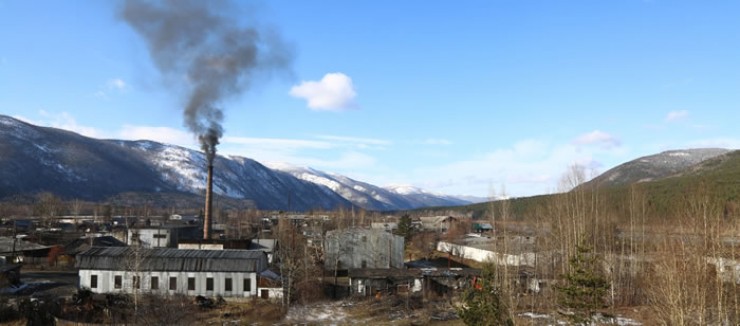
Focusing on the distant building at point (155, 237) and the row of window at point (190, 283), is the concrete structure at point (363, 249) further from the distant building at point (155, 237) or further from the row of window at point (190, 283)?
the distant building at point (155, 237)

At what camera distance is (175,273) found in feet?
130

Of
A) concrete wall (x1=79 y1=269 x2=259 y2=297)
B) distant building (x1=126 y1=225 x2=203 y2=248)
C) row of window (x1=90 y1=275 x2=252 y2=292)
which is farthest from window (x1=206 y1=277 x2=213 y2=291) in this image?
distant building (x1=126 y1=225 x2=203 y2=248)

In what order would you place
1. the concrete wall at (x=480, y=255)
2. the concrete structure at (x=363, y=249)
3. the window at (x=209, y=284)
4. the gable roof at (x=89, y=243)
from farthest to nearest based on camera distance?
the gable roof at (x=89, y=243) → the concrete structure at (x=363, y=249) → the concrete wall at (x=480, y=255) → the window at (x=209, y=284)

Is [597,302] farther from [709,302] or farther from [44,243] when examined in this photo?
[44,243]

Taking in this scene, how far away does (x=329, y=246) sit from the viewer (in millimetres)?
54375

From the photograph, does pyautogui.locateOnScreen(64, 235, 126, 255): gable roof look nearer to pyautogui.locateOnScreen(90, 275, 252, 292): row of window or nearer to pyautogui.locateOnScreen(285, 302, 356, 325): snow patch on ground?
pyautogui.locateOnScreen(90, 275, 252, 292): row of window

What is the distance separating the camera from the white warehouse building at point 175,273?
3912 centimetres

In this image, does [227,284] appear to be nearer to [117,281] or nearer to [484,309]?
[117,281]

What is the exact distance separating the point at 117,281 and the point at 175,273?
4304mm

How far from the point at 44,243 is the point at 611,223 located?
216 ft

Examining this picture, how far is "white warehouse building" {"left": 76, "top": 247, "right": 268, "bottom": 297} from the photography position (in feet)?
128

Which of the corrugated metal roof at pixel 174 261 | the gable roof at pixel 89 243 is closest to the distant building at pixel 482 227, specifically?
the gable roof at pixel 89 243

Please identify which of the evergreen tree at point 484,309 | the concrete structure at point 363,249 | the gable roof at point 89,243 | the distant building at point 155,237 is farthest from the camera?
the distant building at point 155,237

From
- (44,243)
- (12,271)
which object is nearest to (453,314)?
(12,271)
